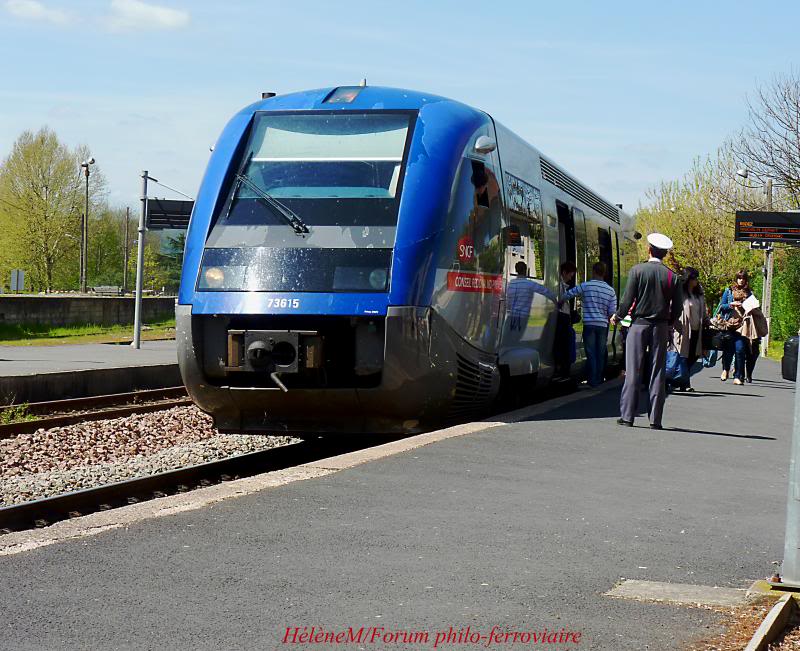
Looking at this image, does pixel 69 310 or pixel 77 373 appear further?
pixel 69 310

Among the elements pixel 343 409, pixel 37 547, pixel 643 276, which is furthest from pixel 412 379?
pixel 37 547

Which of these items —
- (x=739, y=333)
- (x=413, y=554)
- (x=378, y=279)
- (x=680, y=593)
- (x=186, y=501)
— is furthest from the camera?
(x=739, y=333)

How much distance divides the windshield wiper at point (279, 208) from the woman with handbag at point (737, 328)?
37.7 ft

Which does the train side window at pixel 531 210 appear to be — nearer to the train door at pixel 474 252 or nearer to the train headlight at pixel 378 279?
the train door at pixel 474 252

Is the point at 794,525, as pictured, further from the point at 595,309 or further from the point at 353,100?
the point at 595,309

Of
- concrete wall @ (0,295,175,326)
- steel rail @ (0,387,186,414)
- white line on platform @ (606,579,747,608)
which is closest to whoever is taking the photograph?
white line on platform @ (606,579,747,608)

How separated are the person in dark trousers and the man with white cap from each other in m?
3.46

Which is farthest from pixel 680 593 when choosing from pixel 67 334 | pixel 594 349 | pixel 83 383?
pixel 67 334

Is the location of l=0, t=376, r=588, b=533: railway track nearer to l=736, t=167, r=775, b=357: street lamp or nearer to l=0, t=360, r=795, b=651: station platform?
l=0, t=360, r=795, b=651: station platform

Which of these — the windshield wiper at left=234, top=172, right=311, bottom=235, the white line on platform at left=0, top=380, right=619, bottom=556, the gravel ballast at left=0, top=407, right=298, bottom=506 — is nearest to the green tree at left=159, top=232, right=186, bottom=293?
the gravel ballast at left=0, top=407, right=298, bottom=506

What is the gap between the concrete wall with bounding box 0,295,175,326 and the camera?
1497 inches

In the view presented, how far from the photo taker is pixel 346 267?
32.4ft

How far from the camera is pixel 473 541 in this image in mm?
6004

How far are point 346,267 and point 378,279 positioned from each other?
0.93 feet
